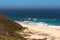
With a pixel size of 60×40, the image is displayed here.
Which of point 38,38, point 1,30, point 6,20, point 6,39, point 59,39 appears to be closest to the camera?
point 6,39

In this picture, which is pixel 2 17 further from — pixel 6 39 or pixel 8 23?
pixel 6 39

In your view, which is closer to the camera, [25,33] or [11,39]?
[11,39]

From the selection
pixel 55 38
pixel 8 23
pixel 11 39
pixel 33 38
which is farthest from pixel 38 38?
pixel 11 39

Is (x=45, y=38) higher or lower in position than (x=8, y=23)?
lower

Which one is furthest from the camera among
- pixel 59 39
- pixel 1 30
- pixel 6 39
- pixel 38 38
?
pixel 59 39

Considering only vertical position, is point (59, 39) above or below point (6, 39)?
above

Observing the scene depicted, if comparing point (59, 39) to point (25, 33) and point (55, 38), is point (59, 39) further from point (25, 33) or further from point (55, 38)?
point (25, 33)

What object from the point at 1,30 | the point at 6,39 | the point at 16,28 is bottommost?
the point at 6,39

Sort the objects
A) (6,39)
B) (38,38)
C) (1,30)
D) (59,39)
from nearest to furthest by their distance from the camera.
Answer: (6,39), (1,30), (38,38), (59,39)

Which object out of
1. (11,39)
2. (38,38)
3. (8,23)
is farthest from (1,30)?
(8,23)
